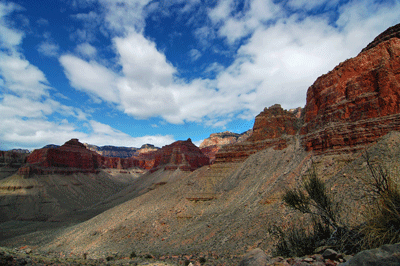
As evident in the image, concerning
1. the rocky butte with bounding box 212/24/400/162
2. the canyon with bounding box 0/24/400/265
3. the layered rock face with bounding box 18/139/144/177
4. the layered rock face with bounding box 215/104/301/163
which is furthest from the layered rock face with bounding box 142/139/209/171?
the rocky butte with bounding box 212/24/400/162

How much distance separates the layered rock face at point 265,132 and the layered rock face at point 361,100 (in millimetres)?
13055

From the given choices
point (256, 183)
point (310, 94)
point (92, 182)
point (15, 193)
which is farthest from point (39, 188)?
point (310, 94)

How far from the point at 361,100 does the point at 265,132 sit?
22.1 m

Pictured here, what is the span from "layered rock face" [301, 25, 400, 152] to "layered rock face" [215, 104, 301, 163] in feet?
42.8

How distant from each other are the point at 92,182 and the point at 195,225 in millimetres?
91521

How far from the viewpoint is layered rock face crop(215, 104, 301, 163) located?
44469 millimetres

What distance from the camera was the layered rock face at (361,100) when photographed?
22484 millimetres

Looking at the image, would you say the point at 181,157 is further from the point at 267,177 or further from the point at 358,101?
the point at 358,101

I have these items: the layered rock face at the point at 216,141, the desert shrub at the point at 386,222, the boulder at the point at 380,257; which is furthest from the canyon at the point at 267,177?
the layered rock face at the point at 216,141

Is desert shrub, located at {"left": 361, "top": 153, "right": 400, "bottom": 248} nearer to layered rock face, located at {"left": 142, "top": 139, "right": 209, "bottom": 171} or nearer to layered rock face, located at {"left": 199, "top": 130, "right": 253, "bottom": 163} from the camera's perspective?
layered rock face, located at {"left": 142, "top": 139, "right": 209, "bottom": 171}

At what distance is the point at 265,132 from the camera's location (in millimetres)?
46281

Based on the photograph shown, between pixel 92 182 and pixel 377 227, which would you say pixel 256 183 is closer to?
pixel 377 227

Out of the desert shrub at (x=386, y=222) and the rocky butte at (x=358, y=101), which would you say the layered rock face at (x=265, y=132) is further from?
the desert shrub at (x=386, y=222)

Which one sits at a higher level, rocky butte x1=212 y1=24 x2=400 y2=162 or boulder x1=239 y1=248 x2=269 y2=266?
rocky butte x1=212 y1=24 x2=400 y2=162
